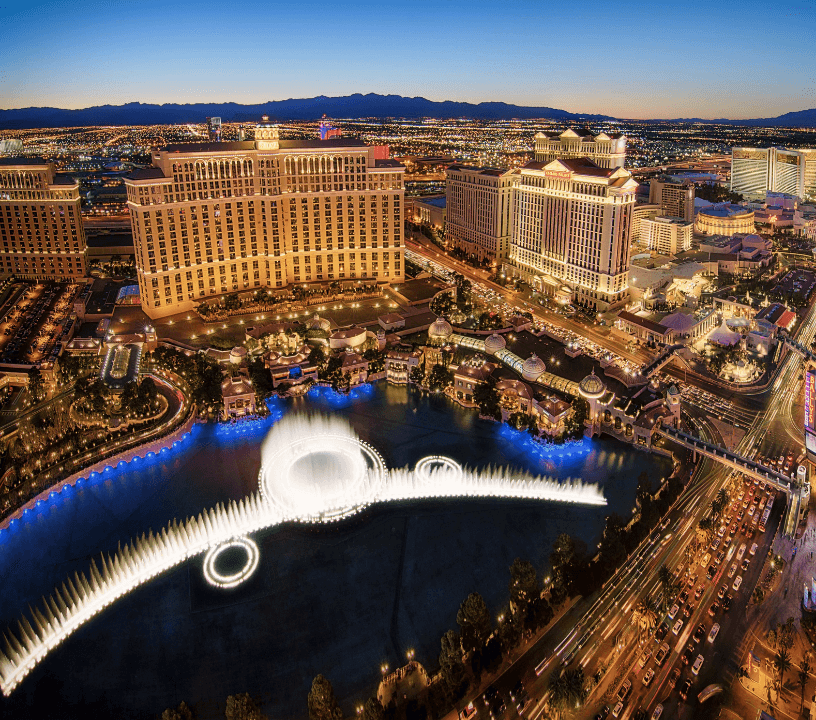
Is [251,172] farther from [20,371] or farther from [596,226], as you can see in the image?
[596,226]

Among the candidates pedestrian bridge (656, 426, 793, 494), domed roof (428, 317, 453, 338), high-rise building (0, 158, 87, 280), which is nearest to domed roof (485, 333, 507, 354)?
domed roof (428, 317, 453, 338)

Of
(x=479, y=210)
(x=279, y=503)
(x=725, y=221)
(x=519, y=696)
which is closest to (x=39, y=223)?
(x=279, y=503)

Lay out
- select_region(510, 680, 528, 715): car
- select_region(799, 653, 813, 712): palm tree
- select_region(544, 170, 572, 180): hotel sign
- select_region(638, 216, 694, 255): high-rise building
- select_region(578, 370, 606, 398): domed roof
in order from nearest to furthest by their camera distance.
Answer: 1. select_region(510, 680, 528, 715): car
2. select_region(799, 653, 813, 712): palm tree
3. select_region(578, 370, 606, 398): domed roof
4. select_region(544, 170, 572, 180): hotel sign
5. select_region(638, 216, 694, 255): high-rise building

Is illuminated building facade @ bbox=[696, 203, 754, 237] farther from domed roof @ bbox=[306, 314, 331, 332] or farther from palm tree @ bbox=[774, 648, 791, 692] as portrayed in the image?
palm tree @ bbox=[774, 648, 791, 692]

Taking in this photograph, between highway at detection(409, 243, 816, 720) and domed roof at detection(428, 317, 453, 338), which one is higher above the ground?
domed roof at detection(428, 317, 453, 338)

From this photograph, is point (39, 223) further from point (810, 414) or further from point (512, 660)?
point (810, 414)

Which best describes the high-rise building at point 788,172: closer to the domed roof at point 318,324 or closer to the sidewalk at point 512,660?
the domed roof at point 318,324

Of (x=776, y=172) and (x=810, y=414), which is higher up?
(x=776, y=172)
